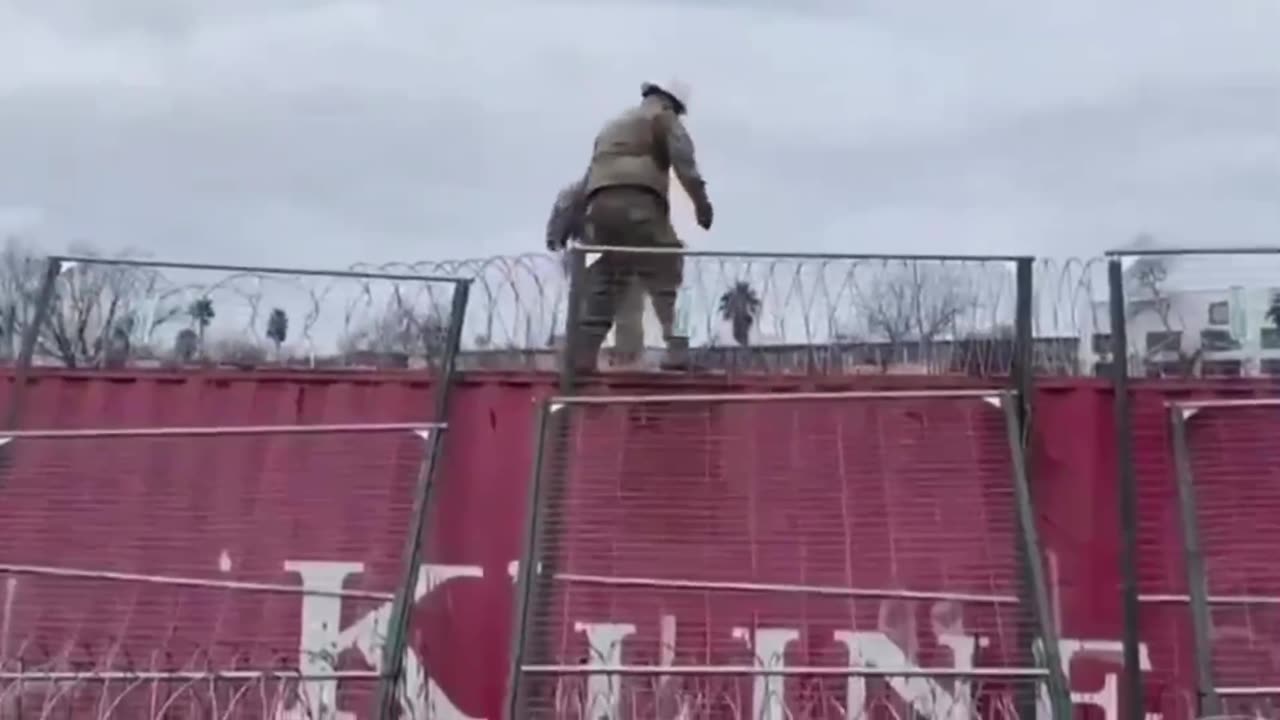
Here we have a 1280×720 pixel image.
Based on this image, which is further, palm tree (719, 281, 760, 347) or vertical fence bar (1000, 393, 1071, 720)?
palm tree (719, 281, 760, 347)

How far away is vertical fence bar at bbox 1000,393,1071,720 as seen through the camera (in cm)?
541

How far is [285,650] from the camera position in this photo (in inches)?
247

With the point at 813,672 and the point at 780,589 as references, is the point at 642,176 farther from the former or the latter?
the point at 813,672

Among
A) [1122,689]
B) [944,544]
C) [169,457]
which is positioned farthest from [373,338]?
[1122,689]

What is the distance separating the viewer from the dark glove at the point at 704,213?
7.81 meters

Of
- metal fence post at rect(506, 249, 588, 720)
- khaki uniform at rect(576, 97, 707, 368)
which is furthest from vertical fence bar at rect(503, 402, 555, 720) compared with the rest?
khaki uniform at rect(576, 97, 707, 368)

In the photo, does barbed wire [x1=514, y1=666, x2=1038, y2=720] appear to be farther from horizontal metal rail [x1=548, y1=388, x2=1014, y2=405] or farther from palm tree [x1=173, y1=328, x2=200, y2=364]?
palm tree [x1=173, y1=328, x2=200, y2=364]

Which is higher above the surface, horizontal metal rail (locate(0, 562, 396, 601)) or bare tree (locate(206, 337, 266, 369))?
bare tree (locate(206, 337, 266, 369))

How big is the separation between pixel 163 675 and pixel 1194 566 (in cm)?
353

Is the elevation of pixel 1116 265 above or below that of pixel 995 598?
above

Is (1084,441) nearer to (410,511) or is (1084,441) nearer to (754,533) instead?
(754,533)

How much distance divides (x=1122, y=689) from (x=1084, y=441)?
100 cm

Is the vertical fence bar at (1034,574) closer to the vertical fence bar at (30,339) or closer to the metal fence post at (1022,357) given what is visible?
the metal fence post at (1022,357)

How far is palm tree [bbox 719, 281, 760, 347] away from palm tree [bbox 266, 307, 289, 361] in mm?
1936
